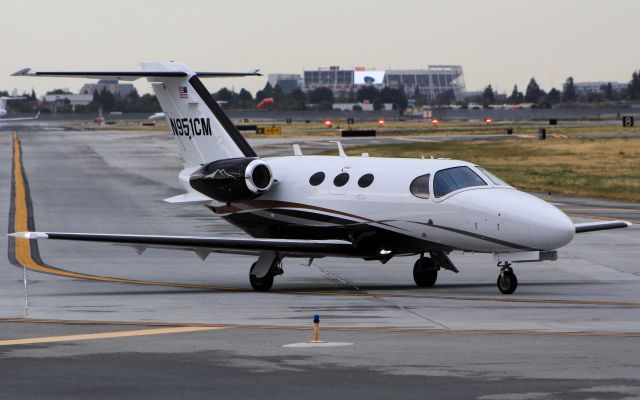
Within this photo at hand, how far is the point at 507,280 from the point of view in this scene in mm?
23422

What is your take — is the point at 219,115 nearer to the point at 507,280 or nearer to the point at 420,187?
the point at 420,187

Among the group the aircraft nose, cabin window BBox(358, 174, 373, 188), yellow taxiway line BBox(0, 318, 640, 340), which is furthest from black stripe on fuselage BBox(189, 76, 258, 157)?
yellow taxiway line BBox(0, 318, 640, 340)

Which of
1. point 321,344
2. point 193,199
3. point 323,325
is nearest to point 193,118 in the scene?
point 193,199

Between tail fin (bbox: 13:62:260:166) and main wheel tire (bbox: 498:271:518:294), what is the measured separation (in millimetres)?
7327

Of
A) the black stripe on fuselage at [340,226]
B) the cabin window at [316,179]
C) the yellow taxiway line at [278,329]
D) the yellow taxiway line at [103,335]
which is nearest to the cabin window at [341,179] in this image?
the cabin window at [316,179]

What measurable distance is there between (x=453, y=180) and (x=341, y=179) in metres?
2.54

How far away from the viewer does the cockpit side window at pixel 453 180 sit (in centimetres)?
2386

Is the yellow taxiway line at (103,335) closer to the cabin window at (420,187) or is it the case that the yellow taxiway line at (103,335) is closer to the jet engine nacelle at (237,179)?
the cabin window at (420,187)

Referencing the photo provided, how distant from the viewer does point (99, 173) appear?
226 feet

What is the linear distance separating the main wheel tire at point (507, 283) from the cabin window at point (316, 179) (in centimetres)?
435

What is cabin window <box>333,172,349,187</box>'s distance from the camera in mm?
25347

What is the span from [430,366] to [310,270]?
13375 mm

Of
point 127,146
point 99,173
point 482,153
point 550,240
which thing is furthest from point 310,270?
point 127,146

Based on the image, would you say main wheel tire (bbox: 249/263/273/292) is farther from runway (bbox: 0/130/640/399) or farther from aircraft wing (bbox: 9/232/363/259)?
aircraft wing (bbox: 9/232/363/259)
